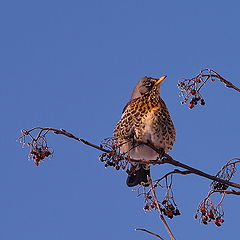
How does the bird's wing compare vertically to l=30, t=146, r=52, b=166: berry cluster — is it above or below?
above

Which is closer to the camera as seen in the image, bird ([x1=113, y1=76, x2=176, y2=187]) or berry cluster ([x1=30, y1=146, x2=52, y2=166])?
berry cluster ([x1=30, y1=146, x2=52, y2=166])

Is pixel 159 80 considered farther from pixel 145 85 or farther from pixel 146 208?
pixel 146 208

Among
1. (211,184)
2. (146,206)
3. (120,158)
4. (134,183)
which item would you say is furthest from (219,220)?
(134,183)

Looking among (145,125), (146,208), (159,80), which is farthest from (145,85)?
(146,208)

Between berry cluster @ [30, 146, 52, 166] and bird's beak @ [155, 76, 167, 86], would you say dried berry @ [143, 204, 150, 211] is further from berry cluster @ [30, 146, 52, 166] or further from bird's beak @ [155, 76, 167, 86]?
bird's beak @ [155, 76, 167, 86]

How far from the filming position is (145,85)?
574cm

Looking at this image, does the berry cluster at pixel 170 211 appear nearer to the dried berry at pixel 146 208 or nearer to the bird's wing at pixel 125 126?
the dried berry at pixel 146 208

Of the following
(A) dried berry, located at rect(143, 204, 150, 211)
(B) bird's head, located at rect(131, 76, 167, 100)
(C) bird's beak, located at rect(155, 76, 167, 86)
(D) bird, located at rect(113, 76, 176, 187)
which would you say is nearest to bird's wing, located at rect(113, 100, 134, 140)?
(D) bird, located at rect(113, 76, 176, 187)

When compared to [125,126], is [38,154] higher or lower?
lower

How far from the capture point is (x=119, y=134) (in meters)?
5.28

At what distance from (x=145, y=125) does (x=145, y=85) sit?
648 mm

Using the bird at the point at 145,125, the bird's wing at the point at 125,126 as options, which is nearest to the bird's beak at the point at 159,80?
the bird at the point at 145,125

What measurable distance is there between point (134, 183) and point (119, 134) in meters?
0.67

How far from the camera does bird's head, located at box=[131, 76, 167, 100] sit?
5668 mm
